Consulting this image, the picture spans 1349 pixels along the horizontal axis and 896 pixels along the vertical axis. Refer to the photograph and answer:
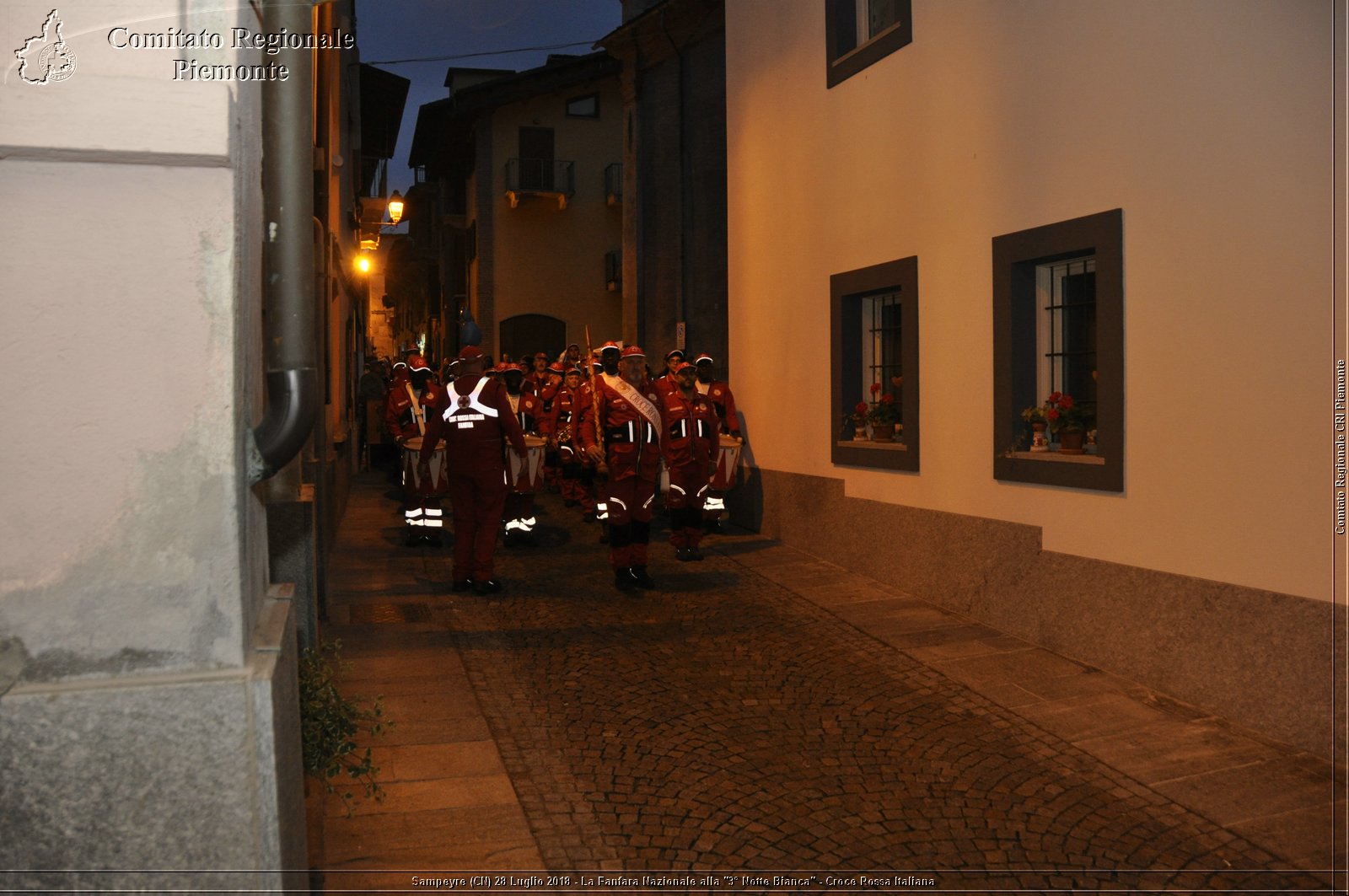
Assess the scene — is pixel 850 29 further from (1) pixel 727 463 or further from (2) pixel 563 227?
(2) pixel 563 227

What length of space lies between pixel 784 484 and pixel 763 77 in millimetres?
4575

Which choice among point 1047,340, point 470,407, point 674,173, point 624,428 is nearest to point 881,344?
point 624,428

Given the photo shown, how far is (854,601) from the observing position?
9375 millimetres

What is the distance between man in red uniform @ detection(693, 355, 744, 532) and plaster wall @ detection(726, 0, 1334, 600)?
2.20 m

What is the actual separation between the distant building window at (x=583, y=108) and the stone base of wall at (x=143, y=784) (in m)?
29.5

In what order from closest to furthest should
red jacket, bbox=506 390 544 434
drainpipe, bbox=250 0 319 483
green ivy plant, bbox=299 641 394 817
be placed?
drainpipe, bbox=250 0 319 483 < green ivy plant, bbox=299 641 394 817 < red jacket, bbox=506 390 544 434

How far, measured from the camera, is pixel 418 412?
13.5m

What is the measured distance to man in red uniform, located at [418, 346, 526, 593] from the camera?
9.82 m

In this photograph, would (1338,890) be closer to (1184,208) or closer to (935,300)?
(1184,208)

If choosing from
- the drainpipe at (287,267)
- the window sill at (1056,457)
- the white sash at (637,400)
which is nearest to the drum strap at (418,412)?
the white sash at (637,400)

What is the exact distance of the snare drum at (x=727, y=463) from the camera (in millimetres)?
13188

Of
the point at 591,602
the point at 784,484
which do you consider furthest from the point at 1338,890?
the point at 784,484

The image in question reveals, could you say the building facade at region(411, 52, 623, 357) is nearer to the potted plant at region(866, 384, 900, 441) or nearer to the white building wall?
the potted plant at region(866, 384, 900, 441)

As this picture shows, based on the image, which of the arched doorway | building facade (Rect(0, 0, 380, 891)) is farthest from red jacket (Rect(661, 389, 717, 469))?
the arched doorway
